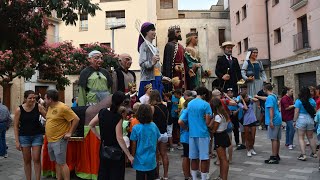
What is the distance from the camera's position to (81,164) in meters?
6.30

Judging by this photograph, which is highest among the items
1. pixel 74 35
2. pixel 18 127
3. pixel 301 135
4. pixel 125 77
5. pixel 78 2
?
pixel 74 35

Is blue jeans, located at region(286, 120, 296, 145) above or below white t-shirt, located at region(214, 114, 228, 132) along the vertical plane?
below

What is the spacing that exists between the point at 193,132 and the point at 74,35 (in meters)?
30.0

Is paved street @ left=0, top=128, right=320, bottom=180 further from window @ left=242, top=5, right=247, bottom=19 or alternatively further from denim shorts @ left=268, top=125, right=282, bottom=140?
window @ left=242, top=5, right=247, bottom=19

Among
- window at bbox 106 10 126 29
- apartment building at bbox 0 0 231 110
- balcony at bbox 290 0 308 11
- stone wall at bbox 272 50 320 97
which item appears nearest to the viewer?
stone wall at bbox 272 50 320 97

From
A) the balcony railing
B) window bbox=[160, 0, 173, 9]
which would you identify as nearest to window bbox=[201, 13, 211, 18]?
window bbox=[160, 0, 173, 9]

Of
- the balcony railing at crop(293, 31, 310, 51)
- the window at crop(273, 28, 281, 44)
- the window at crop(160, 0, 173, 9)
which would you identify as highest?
the window at crop(160, 0, 173, 9)

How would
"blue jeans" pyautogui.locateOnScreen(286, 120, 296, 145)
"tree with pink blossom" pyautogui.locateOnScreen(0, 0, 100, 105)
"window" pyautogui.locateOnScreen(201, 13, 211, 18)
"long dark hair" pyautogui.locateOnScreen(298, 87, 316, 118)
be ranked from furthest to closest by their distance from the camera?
1. "window" pyautogui.locateOnScreen(201, 13, 211, 18)
2. "blue jeans" pyautogui.locateOnScreen(286, 120, 296, 145)
3. "long dark hair" pyautogui.locateOnScreen(298, 87, 316, 118)
4. "tree with pink blossom" pyautogui.locateOnScreen(0, 0, 100, 105)

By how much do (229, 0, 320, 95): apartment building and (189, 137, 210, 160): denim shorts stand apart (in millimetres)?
14549

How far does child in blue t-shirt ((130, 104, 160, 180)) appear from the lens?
4.72 meters

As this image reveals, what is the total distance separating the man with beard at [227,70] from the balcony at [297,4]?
41.0 ft

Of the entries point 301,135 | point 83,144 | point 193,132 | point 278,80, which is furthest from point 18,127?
point 278,80

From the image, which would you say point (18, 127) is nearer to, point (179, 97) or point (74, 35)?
point (179, 97)

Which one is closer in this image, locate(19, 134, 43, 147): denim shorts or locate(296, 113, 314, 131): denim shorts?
locate(19, 134, 43, 147): denim shorts
